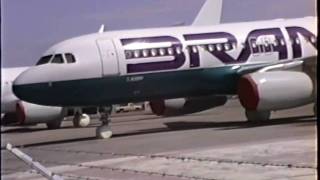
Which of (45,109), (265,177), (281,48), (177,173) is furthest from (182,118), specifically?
(265,177)

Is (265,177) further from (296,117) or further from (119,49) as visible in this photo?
(119,49)

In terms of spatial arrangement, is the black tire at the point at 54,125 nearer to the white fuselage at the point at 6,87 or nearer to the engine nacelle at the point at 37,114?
the engine nacelle at the point at 37,114

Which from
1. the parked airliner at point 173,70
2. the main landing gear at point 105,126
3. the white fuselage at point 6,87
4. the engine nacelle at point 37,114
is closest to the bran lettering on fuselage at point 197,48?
the parked airliner at point 173,70

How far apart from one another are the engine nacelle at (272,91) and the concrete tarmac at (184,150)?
0.52ft

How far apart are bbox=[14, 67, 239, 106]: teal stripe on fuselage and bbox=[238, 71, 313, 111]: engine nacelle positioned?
43 centimetres

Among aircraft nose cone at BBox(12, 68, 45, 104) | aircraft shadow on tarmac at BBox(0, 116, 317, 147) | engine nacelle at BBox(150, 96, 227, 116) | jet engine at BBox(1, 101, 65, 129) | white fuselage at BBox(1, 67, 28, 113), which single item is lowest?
jet engine at BBox(1, 101, 65, 129)

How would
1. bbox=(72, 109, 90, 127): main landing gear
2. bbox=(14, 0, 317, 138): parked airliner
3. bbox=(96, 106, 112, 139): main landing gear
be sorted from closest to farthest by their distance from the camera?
bbox=(96, 106, 112, 139): main landing gear, bbox=(14, 0, 317, 138): parked airliner, bbox=(72, 109, 90, 127): main landing gear

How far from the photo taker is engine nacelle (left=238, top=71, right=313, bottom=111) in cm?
955

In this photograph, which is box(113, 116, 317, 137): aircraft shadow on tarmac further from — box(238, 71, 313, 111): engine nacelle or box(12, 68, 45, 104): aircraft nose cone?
box(12, 68, 45, 104): aircraft nose cone

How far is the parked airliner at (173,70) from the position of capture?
9.73 m

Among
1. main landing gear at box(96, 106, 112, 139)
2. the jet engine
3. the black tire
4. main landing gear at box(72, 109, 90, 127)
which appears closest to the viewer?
main landing gear at box(96, 106, 112, 139)

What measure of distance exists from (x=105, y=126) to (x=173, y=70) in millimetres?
1561

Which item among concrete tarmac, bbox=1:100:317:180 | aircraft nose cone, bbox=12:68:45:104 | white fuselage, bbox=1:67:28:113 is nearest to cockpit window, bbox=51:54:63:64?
aircraft nose cone, bbox=12:68:45:104

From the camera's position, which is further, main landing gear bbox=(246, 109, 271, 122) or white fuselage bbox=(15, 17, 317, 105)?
white fuselage bbox=(15, 17, 317, 105)
